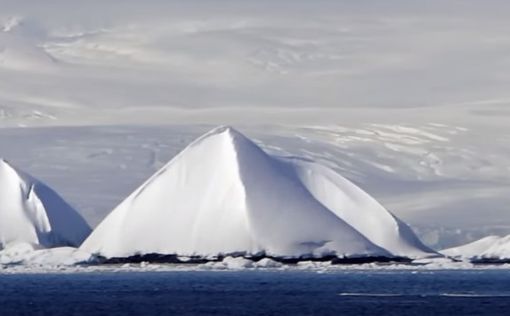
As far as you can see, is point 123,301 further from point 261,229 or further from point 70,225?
point 70,225

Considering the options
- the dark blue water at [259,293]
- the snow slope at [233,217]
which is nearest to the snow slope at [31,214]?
the dark blue water at [259,293]

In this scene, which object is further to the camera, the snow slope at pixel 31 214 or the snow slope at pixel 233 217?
the snow slope at pixel 31 214

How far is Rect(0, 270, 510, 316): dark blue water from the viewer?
10712cm

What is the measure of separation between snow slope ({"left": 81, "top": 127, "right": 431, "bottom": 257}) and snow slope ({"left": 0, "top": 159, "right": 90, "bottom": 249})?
12.9 meters

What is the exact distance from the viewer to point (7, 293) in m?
133

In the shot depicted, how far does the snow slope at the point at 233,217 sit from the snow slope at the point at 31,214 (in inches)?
507

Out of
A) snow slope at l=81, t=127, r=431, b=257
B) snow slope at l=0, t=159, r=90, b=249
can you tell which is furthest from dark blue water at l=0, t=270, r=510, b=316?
snow slope at l=0, t=159, r=90, b=249

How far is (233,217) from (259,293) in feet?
83.8

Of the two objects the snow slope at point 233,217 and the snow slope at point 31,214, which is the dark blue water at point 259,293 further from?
the snow slope at point 31,214

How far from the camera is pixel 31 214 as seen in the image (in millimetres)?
173625

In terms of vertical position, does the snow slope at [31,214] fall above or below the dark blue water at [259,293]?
above

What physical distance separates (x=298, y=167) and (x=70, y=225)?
24807 mm

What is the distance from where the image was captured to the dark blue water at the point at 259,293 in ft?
351

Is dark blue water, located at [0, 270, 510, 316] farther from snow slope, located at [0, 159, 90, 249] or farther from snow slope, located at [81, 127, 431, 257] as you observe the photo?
snow slope, located at [0, 159, 90, 249]
